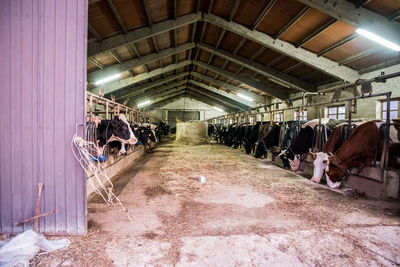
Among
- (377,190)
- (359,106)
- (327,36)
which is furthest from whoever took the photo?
(359,106)

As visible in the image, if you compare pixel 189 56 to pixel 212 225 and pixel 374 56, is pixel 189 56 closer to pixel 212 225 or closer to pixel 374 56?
pixel 374 56

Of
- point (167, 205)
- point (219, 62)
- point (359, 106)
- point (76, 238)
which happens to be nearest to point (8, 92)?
point (76, 238)

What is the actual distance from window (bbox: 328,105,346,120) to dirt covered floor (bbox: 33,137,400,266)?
24.4ft

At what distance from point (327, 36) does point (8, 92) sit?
816 cm

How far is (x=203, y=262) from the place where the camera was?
190 centimetres

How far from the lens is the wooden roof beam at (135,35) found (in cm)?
784

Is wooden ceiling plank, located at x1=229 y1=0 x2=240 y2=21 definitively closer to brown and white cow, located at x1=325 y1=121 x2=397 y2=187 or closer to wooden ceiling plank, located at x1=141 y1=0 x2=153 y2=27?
wooden ceiling plank, located at x1=141 y1=0 x2=153 y2=27

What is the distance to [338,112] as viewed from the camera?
10.4 m

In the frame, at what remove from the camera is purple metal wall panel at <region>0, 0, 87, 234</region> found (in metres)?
2.33

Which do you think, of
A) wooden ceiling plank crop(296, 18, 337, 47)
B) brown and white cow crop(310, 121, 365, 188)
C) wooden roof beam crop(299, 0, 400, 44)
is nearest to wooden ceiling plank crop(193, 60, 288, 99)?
wooden ceiling plank crop(296, 18, 337, 47)

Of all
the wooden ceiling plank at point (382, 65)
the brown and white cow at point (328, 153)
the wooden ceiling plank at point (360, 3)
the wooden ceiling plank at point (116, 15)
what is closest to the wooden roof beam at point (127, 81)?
the wooden ceiling plank at point (116, 15)

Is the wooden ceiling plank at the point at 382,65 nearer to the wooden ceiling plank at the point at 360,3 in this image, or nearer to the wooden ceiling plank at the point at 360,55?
the wooden ceiling plank at the point at 360,55

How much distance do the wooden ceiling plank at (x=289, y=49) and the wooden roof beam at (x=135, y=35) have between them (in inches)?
33.2

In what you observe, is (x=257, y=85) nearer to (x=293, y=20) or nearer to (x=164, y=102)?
(x=293, y=20)
